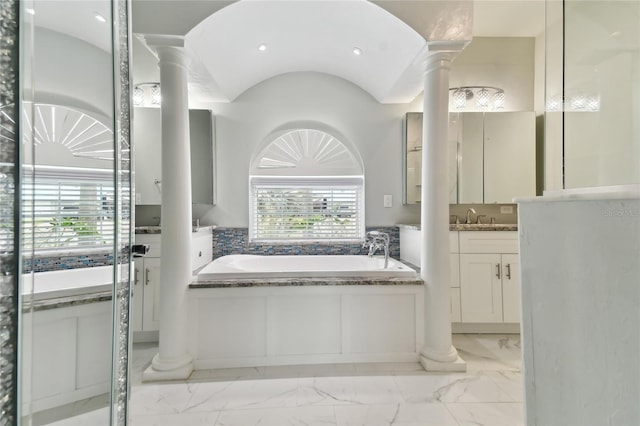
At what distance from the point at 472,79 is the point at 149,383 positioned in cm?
396

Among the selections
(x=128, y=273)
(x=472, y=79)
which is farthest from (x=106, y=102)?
(x=472, y=79)

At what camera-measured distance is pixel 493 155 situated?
9.66 feet

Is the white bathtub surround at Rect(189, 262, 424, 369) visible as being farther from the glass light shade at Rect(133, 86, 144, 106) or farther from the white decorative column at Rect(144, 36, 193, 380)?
the glass light shade at Rect(133, 86, 144, 106)

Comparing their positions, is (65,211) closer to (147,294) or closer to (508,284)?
(147,294)

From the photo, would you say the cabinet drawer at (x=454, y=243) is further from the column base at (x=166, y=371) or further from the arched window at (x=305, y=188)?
the column base at (x=166, y=371)

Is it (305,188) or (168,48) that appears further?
(305,188)

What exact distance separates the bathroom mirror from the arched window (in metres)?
0.85

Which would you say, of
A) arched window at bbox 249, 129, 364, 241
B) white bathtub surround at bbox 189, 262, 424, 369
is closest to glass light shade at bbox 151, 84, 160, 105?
arched window at bbox 249, 129, 364, 241

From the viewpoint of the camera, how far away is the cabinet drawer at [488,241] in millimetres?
2592

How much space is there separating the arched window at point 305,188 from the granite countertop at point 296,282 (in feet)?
3.47

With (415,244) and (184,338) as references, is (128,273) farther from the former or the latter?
(415,244)

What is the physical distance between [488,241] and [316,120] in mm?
2068

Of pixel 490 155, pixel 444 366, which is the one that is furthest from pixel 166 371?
pixel 490 155

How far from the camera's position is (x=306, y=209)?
311 cm
